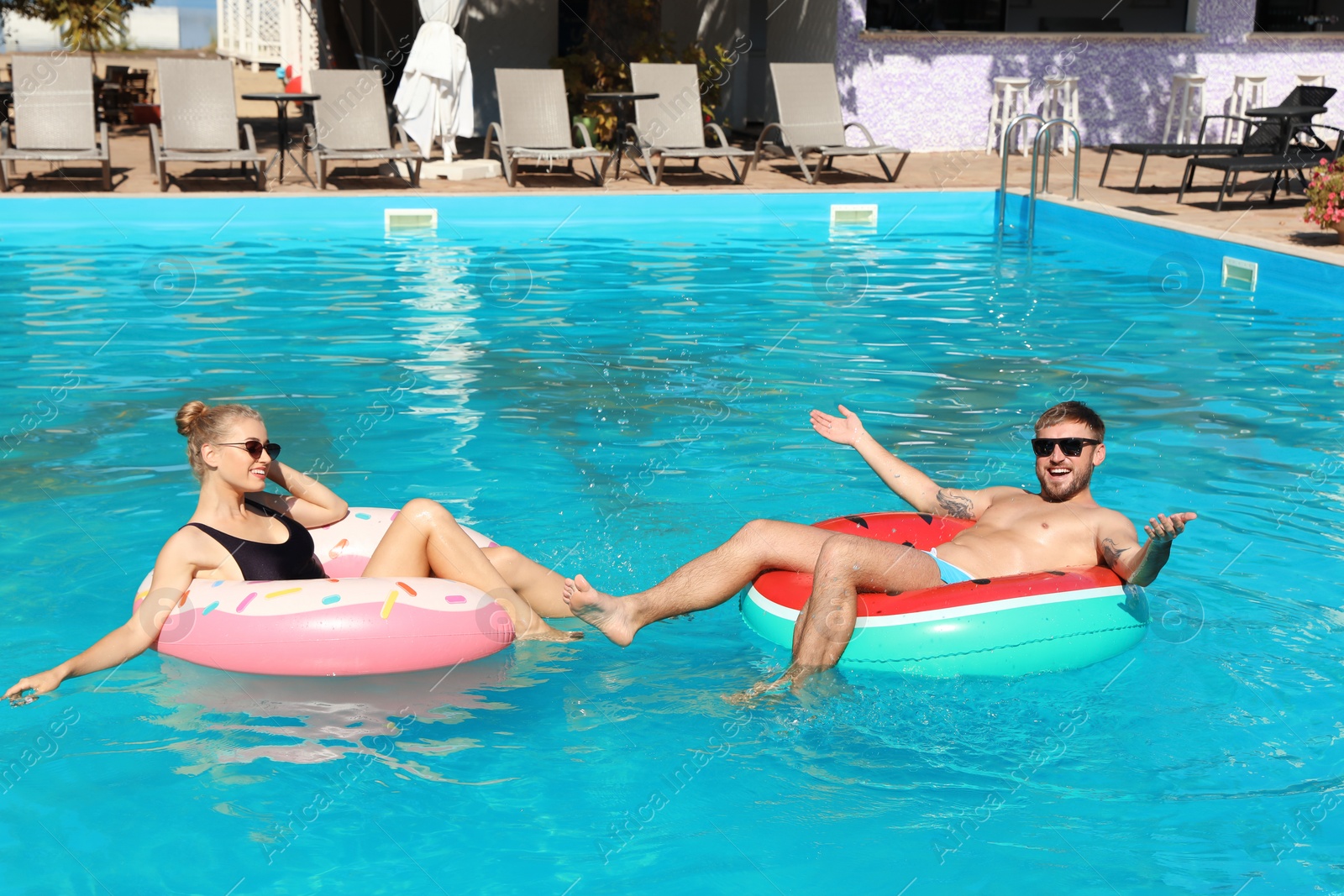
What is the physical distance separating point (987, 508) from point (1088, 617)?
656 millimetres

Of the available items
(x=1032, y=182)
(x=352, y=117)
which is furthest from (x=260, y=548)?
(x=352, y=117)

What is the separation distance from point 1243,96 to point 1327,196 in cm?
758

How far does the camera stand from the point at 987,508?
430 cm

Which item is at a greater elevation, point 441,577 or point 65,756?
point 441,577

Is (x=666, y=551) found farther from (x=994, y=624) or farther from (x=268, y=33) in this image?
(x=268, y=33)

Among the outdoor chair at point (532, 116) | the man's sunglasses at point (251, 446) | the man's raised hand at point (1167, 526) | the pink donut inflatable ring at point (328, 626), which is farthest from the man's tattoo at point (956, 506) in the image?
the outdoor chair at point (532, 116)

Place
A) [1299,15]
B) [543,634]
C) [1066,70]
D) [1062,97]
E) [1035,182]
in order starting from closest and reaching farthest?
[543,634] → [1035,182] → [1062,97] → [1066,70] → [1299,15]

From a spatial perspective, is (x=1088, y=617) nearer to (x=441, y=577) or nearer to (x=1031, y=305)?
(x=441, y=577)

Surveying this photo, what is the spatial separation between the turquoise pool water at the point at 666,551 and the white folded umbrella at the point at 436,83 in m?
2.76

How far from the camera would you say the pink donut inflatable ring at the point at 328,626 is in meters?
3.55

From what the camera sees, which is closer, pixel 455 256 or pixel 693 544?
pixel 693 544

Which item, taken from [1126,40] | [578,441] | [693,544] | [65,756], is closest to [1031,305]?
[578,441]

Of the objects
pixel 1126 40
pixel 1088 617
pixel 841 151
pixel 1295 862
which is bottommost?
pixel 1295 862

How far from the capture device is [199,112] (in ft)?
40.3
